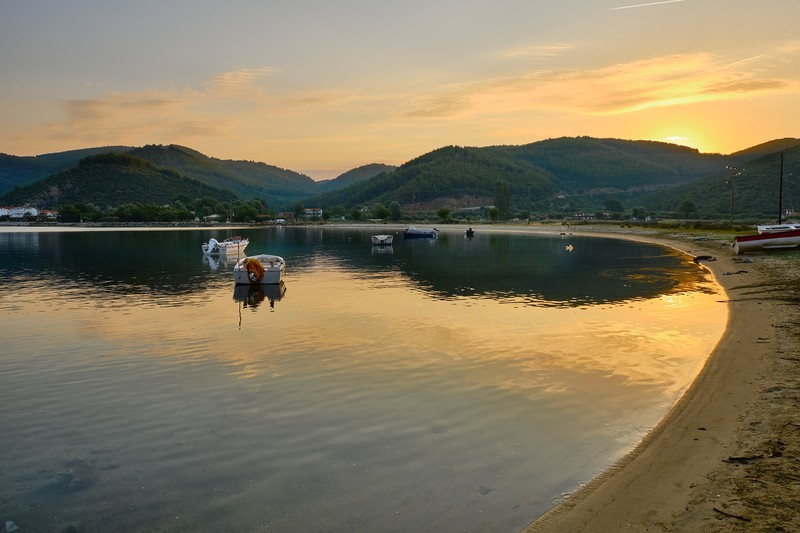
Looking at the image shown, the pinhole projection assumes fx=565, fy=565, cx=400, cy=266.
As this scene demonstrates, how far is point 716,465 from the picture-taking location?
36.4 ft

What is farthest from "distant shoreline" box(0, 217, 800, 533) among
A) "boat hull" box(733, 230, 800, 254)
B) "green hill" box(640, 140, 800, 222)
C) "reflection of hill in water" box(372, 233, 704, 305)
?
"green hill" box(640, 140, 800, 222)

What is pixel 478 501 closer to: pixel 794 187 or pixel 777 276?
pixel 777 276

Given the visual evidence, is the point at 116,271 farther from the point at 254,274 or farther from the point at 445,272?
the point at 445,272

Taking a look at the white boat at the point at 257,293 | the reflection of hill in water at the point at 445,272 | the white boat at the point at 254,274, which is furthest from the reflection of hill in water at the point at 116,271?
the white boat at the point at 257,293

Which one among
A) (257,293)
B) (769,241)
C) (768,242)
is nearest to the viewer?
(257,293)

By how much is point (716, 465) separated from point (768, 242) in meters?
56.9

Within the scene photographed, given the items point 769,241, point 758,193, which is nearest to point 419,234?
point 769,241

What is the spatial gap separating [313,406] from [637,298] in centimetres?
2795

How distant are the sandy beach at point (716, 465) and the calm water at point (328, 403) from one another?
850 millimetres

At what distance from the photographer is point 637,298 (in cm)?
3769

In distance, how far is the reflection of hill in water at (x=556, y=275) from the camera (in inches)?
1596

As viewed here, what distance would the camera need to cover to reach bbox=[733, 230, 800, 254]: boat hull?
5672cm

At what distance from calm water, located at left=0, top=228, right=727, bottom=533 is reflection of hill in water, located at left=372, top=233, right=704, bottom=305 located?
1206 millimetres

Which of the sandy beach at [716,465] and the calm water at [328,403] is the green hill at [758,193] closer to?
the calm water at [328,403]
